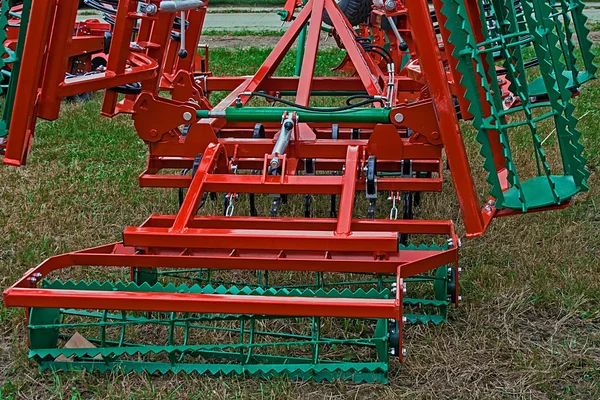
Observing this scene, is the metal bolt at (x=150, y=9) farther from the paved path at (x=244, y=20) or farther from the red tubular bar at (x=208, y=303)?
the paved path at (x=244, y=20)

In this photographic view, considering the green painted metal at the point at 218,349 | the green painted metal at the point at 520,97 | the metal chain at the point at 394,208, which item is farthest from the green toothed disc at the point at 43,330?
the green painted metal at the point at 520,97

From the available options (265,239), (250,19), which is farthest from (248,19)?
(265,239)

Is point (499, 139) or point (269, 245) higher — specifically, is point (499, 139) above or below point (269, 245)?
above

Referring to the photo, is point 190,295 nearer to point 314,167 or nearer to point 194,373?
point 194,373

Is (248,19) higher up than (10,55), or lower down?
higher up

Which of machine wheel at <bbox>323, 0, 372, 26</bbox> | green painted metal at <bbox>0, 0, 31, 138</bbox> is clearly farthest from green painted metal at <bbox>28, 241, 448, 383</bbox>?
machine wheel at <bbox>323, 0, 372, 26</bbox>

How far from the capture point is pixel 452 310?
361 cm

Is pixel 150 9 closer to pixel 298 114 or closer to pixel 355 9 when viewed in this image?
pixel 298 114

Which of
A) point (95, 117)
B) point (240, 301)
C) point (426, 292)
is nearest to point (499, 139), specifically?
point (426, 292)

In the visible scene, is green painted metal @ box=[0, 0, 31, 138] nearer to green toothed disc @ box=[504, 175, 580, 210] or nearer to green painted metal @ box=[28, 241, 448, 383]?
green painted metal @ box=[28, 241, 448, 383]

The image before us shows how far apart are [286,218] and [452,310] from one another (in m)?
0.91

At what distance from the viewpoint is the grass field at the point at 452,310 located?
2.93 m

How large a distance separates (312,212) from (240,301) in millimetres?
2405

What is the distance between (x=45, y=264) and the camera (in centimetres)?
315
